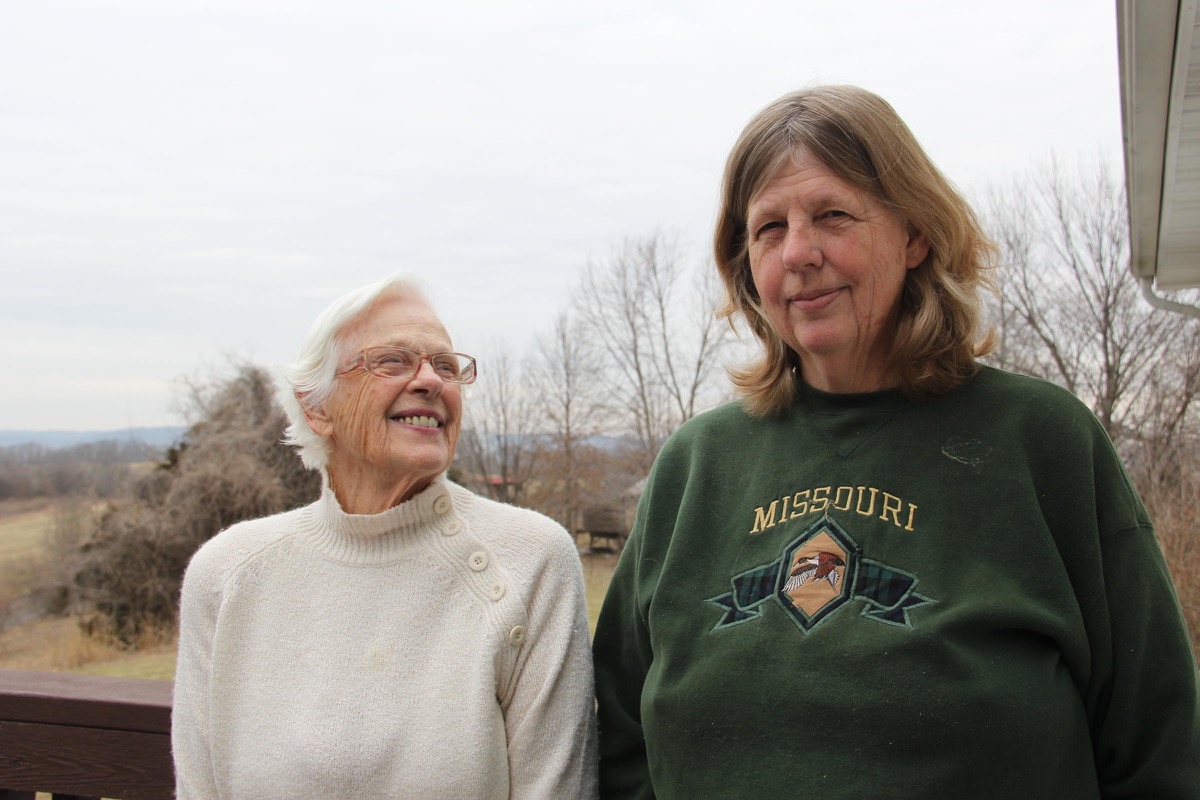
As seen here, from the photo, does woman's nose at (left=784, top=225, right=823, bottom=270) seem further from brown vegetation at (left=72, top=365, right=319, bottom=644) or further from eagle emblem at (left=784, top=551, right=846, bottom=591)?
brown vegetation at (left=72, top=365, right=319, bottom=644)

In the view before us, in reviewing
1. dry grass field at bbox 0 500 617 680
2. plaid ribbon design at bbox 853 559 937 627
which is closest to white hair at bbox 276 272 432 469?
plaid ribbon design at bbox 853 559 937 627

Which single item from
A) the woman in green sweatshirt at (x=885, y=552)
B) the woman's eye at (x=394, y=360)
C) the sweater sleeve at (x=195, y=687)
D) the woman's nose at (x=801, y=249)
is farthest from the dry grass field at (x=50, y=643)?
the woman's nose at (x=801, y=249)

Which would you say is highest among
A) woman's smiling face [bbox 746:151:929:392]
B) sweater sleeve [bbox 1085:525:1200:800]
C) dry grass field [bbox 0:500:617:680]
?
woman's smiling face [bbox 746:151:929:392]

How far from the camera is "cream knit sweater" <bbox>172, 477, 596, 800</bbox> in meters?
1.70

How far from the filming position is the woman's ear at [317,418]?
194cm

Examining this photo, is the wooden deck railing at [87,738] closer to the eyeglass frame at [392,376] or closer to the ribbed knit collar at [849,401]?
the eyeglass frame at [392,376]

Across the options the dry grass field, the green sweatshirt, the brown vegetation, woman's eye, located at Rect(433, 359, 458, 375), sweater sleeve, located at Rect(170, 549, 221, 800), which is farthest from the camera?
the brown vegetation

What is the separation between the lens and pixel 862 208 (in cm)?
150

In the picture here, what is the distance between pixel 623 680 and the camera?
1.82 metres

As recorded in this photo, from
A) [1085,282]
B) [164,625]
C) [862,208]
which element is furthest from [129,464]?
[1085,282]

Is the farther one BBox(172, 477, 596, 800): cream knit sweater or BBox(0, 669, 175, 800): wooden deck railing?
BBox(0, 669, 175, 800): wooden deck railing

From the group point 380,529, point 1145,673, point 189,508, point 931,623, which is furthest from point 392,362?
point 189,508

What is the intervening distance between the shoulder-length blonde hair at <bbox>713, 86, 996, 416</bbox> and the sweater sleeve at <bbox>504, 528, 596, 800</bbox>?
76 centimetres

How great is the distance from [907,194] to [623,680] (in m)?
1.01
